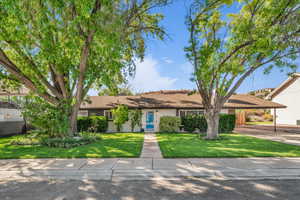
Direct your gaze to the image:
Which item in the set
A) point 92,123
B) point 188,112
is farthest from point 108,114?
point 188,112

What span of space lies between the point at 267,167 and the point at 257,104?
515 inches

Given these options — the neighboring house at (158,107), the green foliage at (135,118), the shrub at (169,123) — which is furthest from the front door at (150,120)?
the shrub at (169,123)

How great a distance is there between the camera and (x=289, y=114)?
22.2 m

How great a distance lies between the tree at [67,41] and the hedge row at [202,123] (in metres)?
7.83

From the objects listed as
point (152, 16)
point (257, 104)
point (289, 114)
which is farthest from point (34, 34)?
point (289, 114)

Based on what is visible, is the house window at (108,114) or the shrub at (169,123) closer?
the shrub at (169,123)

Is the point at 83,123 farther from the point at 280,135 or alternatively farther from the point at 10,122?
the point at 280,135

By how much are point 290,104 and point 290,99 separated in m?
0.74

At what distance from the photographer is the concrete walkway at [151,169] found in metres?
4.60

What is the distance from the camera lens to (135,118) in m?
15.2

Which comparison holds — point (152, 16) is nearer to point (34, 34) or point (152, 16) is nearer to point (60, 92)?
point (34, 34)

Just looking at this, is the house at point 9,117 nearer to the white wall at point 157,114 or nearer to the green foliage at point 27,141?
the green foliage at point 27,141

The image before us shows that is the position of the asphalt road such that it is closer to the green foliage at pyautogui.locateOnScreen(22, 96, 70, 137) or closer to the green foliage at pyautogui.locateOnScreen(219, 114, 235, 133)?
the green foliage at pyautogui.locateOnScreen(22, 96, 70, 137)

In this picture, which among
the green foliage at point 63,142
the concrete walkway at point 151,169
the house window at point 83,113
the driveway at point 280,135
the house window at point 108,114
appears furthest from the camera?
the house window at point 83,113
